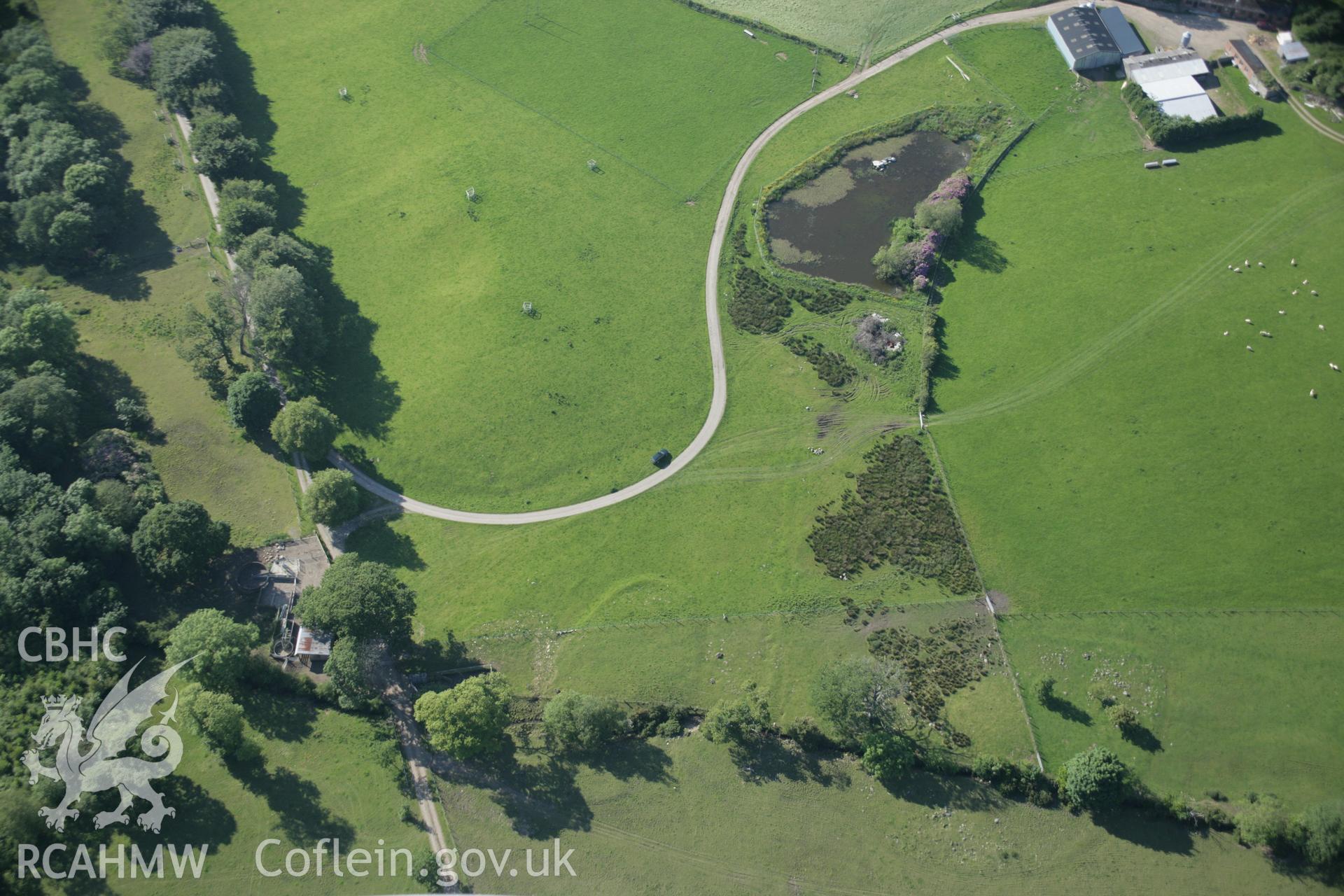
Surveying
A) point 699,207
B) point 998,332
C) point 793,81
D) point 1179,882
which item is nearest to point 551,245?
point 699,207

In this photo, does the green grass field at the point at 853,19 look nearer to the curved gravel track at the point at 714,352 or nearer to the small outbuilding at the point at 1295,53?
the curved gravel track at the point at 714,352

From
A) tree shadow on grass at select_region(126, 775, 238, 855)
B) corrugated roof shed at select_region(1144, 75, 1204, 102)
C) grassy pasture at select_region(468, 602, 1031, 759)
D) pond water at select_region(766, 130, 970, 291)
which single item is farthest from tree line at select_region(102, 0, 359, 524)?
corrugated roof shed at select_region(1144, 75, 1204, 102)

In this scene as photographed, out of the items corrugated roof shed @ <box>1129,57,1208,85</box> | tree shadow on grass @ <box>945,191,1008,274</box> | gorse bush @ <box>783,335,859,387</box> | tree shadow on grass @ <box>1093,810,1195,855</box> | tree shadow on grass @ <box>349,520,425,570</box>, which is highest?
corrugated roof shed @ <box>1129,57,1208,85</box>

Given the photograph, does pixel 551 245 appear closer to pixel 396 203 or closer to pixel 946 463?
pixel 396 203

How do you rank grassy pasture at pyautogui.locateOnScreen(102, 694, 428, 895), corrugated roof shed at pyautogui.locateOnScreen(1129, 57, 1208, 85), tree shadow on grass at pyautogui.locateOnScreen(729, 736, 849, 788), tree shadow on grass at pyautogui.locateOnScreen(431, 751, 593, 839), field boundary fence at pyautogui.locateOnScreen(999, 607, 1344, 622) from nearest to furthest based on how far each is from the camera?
grassy pasture at pyautogui.locateOnScreen(102, 694, 428, 895)
tree shadow on grass at pyautogui.locateOnScreen(431, 751, 593, 839)
tree shadow on grass at pyautogui.locateOnScreen(729, 736, 849, 788)
field boundary fence at pyautogui.locateOnScreen(999, 607, 1344, 622)
corrugated roof shed at pyautogui.locateOnScreen(1129, 57, 1208, 85)

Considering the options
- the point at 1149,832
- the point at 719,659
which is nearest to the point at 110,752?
the point at 719,659

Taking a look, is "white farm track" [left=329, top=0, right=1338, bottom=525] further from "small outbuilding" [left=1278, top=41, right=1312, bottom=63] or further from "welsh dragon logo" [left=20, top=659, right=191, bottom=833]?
"welsh dragon logo" [left=20, top=659, right=191, bottom=833]
